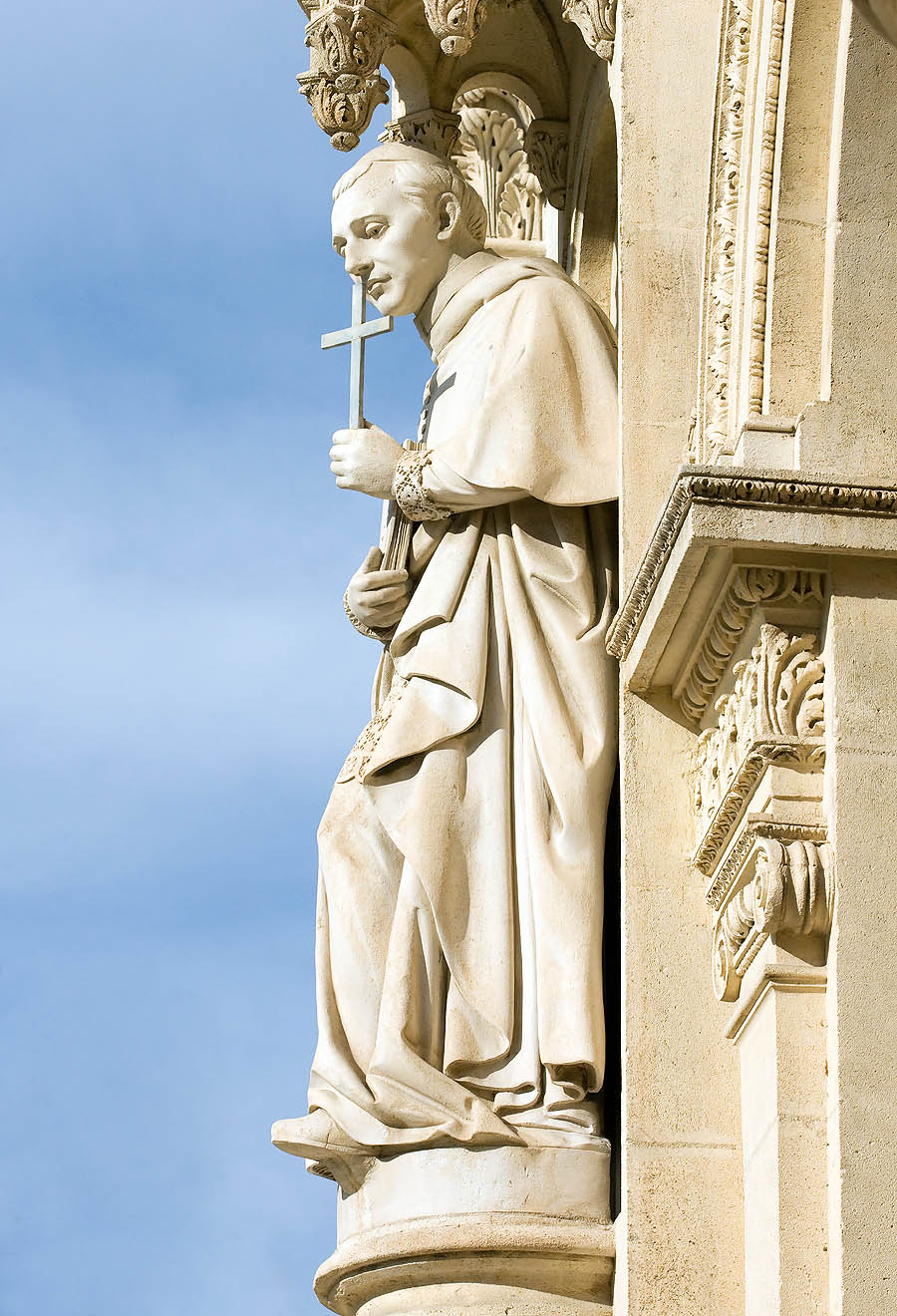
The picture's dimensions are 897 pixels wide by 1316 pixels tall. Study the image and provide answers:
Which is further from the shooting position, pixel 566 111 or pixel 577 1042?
pixel 566 111

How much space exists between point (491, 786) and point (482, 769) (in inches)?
2.3

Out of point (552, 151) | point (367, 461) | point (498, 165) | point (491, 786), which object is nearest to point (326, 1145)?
point (491, 786)

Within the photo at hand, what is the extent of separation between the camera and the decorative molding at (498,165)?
10031 mm

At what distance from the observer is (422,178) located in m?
7.42

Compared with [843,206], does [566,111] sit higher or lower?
higher

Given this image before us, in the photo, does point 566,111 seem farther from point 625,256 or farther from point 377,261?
point 625,256

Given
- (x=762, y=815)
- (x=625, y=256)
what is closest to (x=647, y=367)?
(x=625, y=256)

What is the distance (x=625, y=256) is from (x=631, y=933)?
181cm

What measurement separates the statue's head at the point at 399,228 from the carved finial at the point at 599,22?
0.71m

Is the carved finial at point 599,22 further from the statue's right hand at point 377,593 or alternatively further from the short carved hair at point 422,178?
the statue's right hand at point 377,593

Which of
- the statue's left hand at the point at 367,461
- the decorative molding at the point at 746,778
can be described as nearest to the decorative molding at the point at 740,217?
the decorative molding at the point at 746,778

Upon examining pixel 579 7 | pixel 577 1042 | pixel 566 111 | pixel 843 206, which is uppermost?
pixel 566 111

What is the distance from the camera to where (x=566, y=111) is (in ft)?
27.7

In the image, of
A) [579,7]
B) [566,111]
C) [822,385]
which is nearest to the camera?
[822,385]
